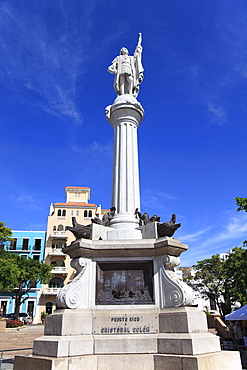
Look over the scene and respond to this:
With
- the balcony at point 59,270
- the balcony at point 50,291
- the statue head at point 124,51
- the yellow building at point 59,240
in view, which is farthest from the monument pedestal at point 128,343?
the balcony at point 59,270

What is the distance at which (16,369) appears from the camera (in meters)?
6.83

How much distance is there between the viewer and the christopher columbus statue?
40.4 feet

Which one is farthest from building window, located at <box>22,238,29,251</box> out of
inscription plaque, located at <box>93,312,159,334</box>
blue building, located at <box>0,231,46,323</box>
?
inscription plaque, located at <box>93,312,159,334</box>

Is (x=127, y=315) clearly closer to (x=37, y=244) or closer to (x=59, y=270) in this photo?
(x=59, y=270)

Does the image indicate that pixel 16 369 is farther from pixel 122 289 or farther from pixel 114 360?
pixel 122 289

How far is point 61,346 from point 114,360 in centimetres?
120

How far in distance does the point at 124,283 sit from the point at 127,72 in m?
8.12

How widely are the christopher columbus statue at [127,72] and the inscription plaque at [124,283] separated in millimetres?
7002

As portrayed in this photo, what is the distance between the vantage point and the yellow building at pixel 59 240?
45.2 metres

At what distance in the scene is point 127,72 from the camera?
12.3 metres

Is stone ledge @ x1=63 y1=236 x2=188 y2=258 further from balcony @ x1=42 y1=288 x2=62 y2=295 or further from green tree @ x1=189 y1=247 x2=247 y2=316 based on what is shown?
balcony @ x1=42 y1=288 x2=62 y2=295

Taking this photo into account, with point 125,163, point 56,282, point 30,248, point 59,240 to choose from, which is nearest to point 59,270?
point 56,282

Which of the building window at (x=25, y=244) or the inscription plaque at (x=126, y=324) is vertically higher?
the building window at (x=25, y=244)

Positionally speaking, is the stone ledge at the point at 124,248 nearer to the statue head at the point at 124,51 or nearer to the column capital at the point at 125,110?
the column capital at the point at 125,110
